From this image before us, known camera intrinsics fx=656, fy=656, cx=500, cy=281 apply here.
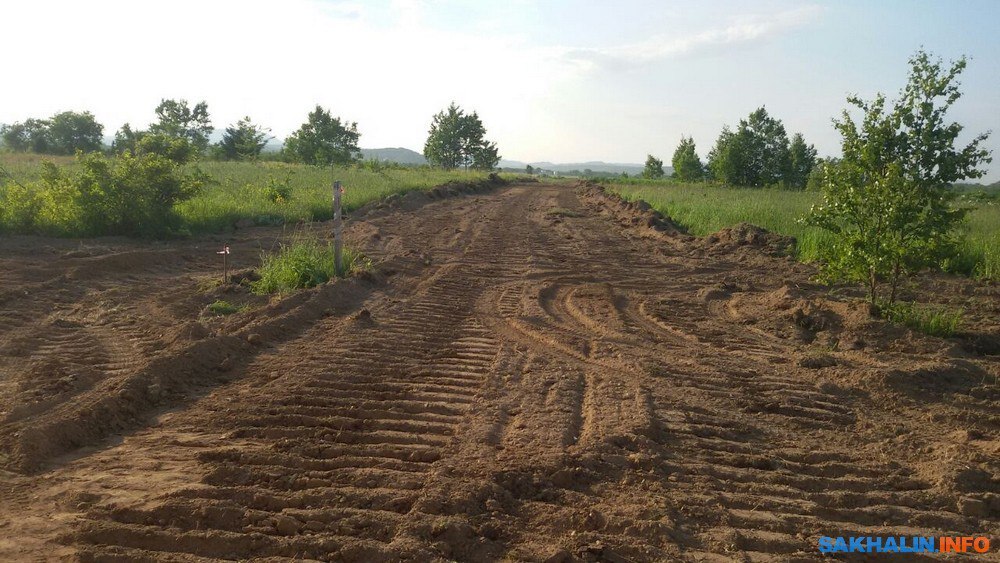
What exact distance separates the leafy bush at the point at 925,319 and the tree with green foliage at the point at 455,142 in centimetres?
6571

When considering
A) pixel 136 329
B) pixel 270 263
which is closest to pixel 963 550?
pixel 136 329

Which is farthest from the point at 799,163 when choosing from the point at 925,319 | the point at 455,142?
the point at 925,319

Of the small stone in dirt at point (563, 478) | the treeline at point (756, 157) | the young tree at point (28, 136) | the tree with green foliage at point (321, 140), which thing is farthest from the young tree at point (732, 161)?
the young tree at point (28, 136)

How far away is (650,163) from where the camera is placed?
7894 cm

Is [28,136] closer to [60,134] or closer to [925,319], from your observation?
[60,134]

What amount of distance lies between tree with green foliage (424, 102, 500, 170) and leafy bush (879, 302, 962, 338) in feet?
216

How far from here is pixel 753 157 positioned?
153 ft

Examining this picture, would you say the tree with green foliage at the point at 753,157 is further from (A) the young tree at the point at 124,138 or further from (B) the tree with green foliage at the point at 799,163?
(A) the young tree at the point at 124,138

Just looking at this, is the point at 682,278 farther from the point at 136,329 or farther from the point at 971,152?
the point at 136,329

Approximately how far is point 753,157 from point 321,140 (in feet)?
→ 107

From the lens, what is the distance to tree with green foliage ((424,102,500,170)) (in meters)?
71.6

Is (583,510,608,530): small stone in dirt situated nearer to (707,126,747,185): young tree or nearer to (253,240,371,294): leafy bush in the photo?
(253,240,371,294): leafy bush

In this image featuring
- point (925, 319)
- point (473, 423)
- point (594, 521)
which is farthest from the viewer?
point (925, 319)

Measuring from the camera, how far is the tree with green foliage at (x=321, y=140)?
1978 inches
